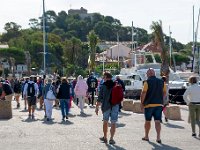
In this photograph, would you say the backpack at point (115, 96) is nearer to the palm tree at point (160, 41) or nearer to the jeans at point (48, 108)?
the jeans at point (48, 108)

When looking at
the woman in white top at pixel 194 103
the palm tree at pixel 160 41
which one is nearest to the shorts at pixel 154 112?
the woman in white top at pixel 194 103

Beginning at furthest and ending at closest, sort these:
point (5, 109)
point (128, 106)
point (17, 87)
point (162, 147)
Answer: point (17, 87) < point (128, 106) < point (5, 109) < point (162, 147)

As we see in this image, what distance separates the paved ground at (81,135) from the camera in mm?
13133

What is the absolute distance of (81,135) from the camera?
15.4 meters

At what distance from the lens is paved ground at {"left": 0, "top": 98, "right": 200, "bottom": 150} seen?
13.1 metres

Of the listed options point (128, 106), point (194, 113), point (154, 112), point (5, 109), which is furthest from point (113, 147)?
point (128, 106)

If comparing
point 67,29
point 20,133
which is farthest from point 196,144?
point 67,29

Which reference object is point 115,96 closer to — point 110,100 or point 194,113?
point 110,100

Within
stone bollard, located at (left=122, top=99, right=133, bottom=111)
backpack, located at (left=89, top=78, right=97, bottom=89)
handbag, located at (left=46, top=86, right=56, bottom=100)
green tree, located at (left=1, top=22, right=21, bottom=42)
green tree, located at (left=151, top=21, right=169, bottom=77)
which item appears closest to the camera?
handbag, located at (left=46, top=86, right=56, bottom=100)

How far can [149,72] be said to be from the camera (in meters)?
13.8

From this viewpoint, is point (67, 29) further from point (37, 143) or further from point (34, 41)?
point (37, 143)

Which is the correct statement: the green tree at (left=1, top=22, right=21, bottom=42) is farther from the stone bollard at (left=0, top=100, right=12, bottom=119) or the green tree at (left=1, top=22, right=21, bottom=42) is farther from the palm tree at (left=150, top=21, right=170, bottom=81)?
the stone bollard at (left=0, top=100, right=12, bottom=119)

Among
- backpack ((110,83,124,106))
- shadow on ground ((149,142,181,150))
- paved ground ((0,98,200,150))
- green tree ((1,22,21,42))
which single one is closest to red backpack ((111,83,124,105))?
backpack ((110,83,124,106))

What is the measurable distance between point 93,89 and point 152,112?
52.3 feet
